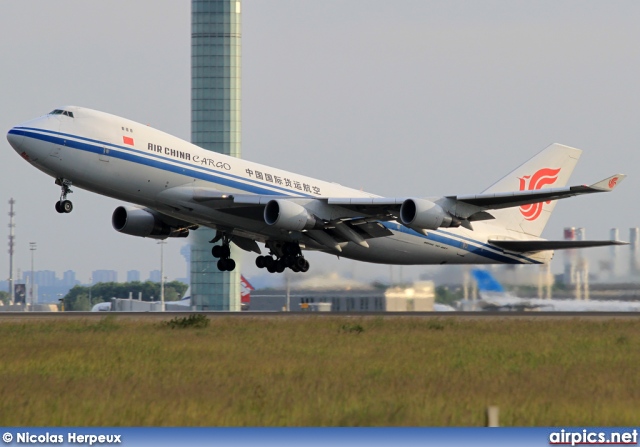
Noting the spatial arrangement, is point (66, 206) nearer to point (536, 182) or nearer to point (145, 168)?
point (145, 168)

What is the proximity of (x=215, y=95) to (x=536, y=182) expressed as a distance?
162 feet

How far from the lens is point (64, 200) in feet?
110

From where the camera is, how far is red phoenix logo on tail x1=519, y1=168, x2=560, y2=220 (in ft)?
148

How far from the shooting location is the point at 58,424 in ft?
45.9

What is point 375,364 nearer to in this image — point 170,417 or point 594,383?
point 594,383

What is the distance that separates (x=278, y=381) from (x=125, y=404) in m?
3.74

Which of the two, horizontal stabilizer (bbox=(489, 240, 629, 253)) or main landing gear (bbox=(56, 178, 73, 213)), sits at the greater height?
main landing gear (bbox=(56, 178, 73, 213))

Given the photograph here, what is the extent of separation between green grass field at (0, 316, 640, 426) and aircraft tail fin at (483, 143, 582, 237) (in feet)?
39.9

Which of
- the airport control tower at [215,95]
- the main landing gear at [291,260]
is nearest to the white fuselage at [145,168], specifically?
the main landing gear at [291,260]

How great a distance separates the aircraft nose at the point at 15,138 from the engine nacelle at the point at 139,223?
7.35 m

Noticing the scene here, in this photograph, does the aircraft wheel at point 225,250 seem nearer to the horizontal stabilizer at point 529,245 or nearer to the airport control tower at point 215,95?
the horizontal stabilizer at point 529,245

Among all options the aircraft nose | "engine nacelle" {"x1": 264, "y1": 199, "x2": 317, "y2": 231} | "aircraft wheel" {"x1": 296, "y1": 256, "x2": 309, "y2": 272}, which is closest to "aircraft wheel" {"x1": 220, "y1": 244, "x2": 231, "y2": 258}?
"aircraft wheel" {"x1": 296, "y1": 256, "x2": 309, "y2": 272}

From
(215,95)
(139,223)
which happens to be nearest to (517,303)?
(139,223)

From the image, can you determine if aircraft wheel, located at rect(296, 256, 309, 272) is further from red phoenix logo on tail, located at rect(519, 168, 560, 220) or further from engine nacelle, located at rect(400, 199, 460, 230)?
red phoenix logo on tail, located at rect(519, 168, 560, 220)
